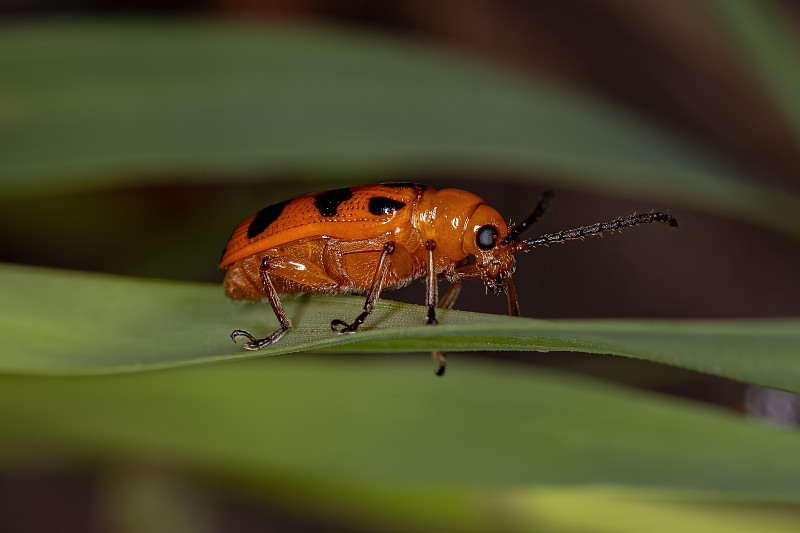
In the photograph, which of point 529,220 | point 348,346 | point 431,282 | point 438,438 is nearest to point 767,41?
point 529,220

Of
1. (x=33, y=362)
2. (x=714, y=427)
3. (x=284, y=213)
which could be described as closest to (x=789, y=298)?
(x=714, y=427)

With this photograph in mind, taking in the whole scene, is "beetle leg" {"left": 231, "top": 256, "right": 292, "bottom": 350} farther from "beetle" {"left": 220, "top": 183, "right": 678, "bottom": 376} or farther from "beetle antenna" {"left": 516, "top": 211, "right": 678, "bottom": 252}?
"beetle antenna" {"left": 516, "top": 211, "right": 678, "bottom": 252}

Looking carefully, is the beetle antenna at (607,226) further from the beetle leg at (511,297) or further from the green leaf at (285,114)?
the green leaf at (285,114)

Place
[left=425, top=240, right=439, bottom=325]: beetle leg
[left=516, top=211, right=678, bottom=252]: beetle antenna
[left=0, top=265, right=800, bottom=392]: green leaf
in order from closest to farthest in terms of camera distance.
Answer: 1. [left=0, top=265, right=800, bottom=392]: green leaf
2. [left=516, top=211, right=678, bottom=252]: beetle antenna
3. [left=425, top=240, right=439, bottom=325]: beetle leg

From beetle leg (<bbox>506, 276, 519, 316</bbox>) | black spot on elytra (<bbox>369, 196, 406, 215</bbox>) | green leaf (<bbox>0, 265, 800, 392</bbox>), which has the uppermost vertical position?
black spot on elytra (<bbox>369, 196, 406, 215</bbox>)

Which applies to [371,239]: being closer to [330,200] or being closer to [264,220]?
[330,200]

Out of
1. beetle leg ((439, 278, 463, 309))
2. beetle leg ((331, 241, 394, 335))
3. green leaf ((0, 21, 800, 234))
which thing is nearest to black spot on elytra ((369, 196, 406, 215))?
beetle leg ((331, 241, 394, 335))
